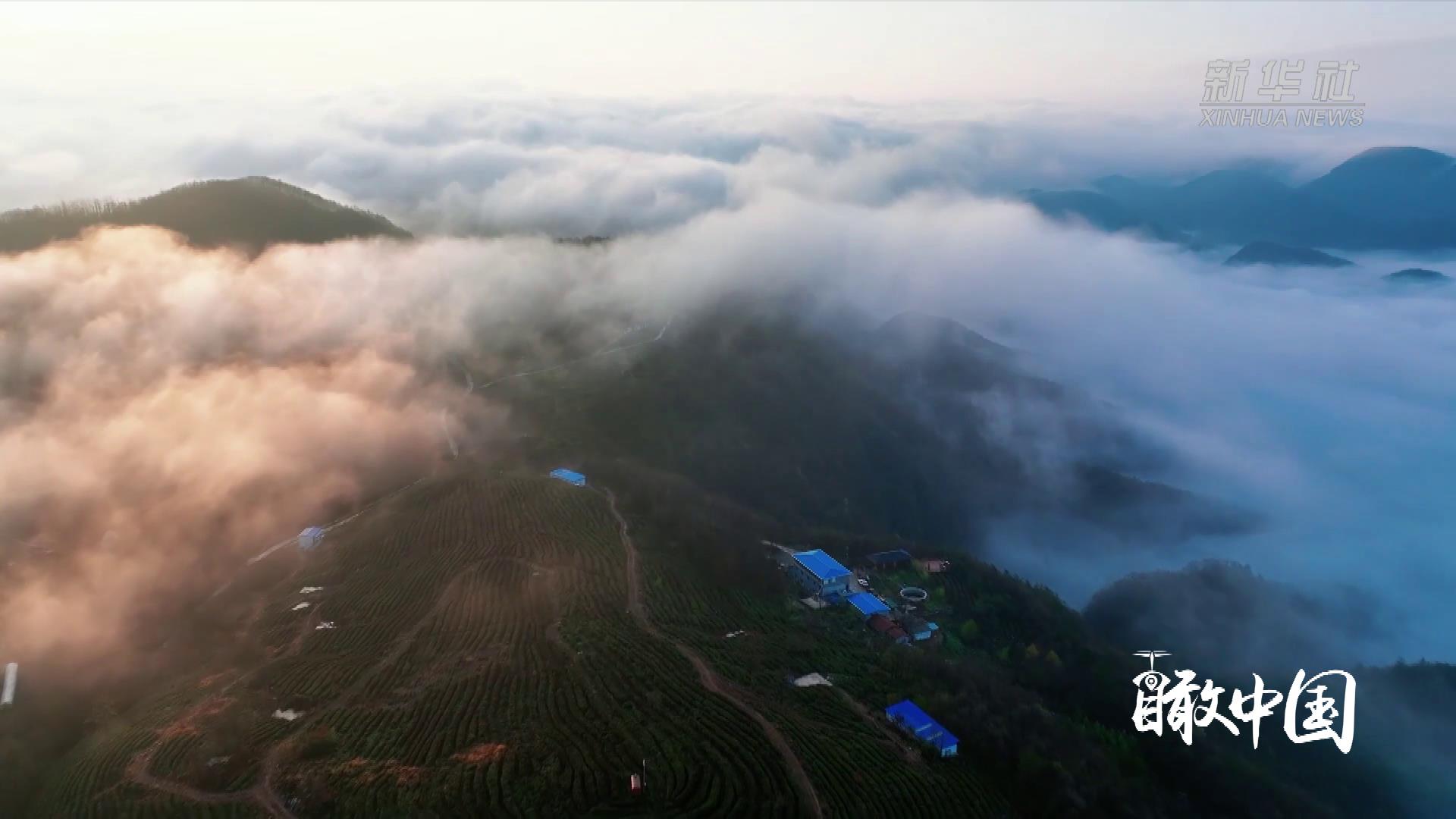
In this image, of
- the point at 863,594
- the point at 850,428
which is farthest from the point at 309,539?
the point at 850,428

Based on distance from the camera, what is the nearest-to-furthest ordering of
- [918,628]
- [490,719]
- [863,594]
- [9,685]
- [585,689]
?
1. [490,719]
2. [585,689]
3. [9,685]
4. [918,628]
5. [863,594]

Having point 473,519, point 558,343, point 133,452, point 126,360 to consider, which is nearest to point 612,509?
point 473,519

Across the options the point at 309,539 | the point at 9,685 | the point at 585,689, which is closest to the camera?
the point at 585,689

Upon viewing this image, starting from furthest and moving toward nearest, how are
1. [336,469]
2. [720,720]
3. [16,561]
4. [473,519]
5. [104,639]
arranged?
[336,469] → [473,519] → [16,561] → [104,639] → [720,720]

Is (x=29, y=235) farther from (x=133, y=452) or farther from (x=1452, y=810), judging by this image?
(x=1452, y=810)

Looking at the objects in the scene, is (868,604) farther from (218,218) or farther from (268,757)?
(218,218)

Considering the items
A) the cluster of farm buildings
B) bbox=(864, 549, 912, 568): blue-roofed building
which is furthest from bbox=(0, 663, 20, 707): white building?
bbox=(864, 549, 912, 568): blue-roofed building

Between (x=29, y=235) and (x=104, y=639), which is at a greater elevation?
(x=29, y=235)
